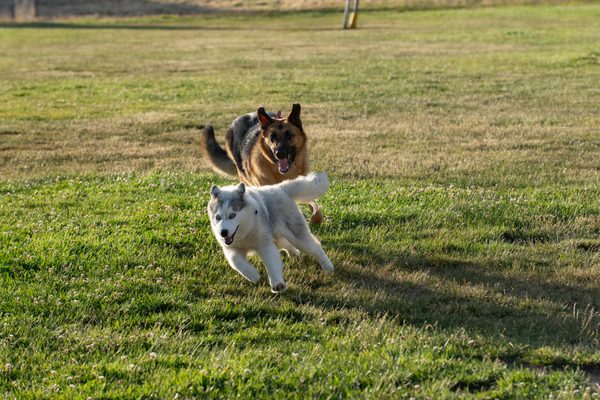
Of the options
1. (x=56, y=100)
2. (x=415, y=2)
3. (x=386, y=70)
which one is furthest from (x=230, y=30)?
(x=56, y=100)

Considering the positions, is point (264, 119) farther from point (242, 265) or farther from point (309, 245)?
point (242, 265)

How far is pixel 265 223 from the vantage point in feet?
23.3

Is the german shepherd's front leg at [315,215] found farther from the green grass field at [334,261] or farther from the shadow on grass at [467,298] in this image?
the shadow on grass at [467,298]

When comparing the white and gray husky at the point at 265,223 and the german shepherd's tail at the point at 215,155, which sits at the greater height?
the white and gray husky at the point at 265,223

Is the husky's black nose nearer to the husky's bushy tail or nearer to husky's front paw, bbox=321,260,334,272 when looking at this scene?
the husky's bushy tail

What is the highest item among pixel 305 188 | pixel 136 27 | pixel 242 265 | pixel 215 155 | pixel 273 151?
pixel 305 188

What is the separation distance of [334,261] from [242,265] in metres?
1.03

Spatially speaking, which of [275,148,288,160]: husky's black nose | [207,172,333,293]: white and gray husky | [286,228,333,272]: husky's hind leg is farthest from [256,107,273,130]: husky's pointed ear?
[286,228,333,272]: husky's hind leg

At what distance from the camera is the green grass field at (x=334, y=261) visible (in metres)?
5.29

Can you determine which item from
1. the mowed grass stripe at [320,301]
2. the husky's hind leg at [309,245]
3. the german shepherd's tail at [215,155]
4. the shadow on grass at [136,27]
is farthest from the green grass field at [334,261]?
the shadow on grass at [136,27]

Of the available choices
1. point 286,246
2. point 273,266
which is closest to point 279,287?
point 273,266

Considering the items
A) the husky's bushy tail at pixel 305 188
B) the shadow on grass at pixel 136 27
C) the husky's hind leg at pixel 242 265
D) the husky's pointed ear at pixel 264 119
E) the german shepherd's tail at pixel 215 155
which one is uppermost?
the husky's pointed ear at pixel 264 119

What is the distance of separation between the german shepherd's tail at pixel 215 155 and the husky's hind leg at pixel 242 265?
362cm

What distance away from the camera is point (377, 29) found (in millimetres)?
46094
